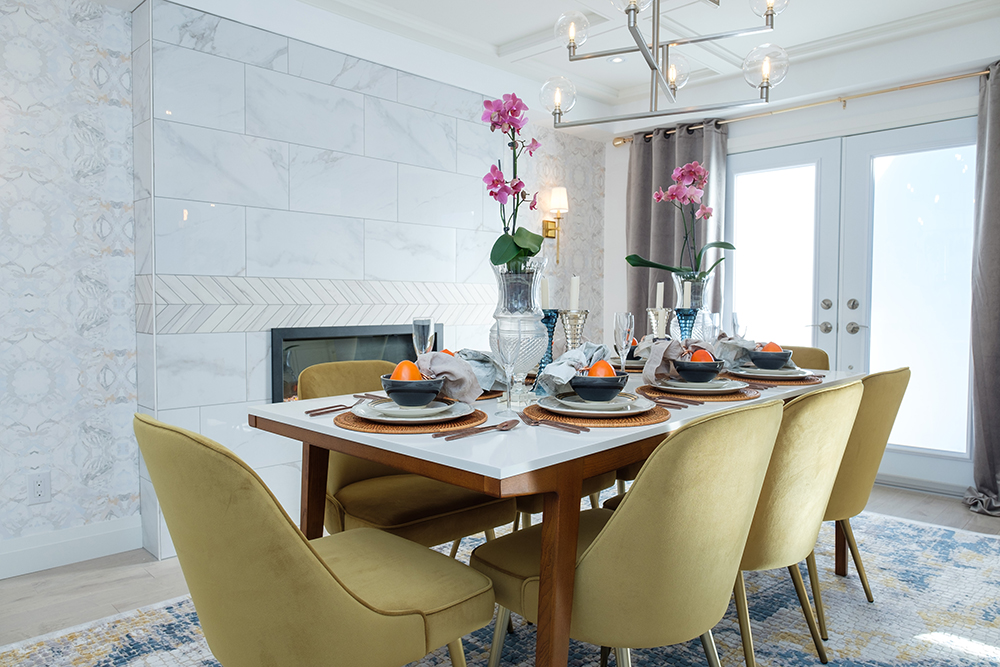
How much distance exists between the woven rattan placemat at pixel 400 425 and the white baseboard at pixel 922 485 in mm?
3247

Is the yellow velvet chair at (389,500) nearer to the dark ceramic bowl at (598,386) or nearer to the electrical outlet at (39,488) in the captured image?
the dark ceramic bowl at (598,386)

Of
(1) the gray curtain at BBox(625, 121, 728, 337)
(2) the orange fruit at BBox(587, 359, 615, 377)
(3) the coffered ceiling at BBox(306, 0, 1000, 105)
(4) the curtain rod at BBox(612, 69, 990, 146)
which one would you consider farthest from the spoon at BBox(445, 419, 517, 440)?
(4) the curtain rod at BBox(612, 69, 990, 146)

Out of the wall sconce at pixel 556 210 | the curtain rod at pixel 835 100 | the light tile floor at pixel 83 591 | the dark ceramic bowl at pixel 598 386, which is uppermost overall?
the curtain rod at pixel 835 100

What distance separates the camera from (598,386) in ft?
4.90

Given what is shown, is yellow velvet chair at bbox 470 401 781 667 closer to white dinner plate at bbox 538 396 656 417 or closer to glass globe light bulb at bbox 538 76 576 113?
white dinner plate at bbox 538 396 656 417

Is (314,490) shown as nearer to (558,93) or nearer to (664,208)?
(558,93)

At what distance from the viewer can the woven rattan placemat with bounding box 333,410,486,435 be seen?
1.32 meters

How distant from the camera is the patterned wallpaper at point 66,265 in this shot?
2.50 meters

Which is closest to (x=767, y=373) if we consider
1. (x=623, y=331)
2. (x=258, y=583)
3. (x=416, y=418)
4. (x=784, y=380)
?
(x=784, y=380)

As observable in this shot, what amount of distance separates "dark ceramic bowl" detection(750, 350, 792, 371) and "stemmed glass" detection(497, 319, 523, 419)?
0.99m

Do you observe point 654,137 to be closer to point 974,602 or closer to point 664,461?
point 974,602

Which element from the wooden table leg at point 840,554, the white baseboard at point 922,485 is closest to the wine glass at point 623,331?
the wooden table leg at point 840,554

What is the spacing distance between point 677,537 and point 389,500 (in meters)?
0.90

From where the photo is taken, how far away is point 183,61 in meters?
2.71
